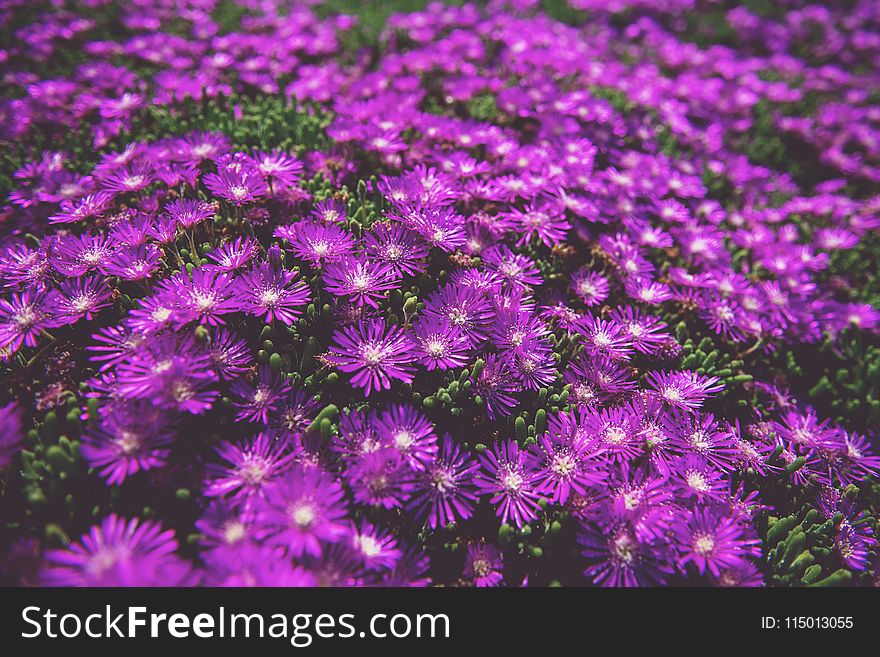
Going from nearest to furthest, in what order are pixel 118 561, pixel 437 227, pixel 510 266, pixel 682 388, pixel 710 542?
pixel 118 561 < pixel 710 542 < pixel 682 388 < pixel 437 227 < pixel 510 266

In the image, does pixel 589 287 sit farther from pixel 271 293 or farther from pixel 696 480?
pixel 271 293

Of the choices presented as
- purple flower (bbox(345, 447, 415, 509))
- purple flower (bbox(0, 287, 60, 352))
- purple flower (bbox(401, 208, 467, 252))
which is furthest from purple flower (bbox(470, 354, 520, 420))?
purple flower (bbox(0, 287, 60, 352))

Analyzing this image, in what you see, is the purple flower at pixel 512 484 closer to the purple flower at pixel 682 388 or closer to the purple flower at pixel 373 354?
the purple flower at pixel 373 354

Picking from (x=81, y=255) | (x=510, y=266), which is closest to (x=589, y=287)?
(x=510, y=266)

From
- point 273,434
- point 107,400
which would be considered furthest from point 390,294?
point 107,400

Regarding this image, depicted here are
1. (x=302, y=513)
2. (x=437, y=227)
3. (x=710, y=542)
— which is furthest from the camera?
(x=437, y=227)

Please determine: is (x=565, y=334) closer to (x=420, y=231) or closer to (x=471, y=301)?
(x=471, y=301)
